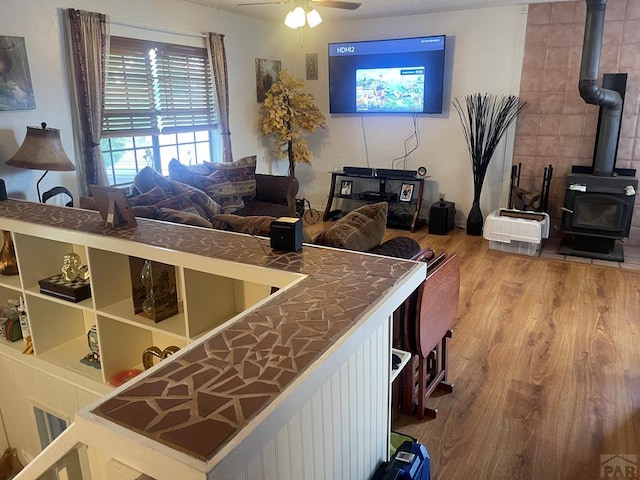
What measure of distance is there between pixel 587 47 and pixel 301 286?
4.03 metres

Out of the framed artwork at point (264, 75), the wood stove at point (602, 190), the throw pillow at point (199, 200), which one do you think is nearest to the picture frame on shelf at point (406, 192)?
the wood stove at point (602, 190)

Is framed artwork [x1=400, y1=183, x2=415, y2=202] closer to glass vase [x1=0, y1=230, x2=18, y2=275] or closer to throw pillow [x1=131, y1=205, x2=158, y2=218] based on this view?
throw pillow [x1=131, y1=205, x2=158, y2=218]

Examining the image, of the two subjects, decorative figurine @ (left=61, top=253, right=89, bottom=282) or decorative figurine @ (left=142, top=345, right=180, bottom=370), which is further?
decorative figurine @ (left=61, top=253, right=89, bottom=282)

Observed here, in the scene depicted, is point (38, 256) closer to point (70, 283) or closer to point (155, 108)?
point (70, 283)

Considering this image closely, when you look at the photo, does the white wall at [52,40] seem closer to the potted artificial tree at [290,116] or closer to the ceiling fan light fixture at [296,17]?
the potted artificial tree at [290,116]

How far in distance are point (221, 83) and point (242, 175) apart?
115 centimetres

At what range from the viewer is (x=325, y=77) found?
6289mm

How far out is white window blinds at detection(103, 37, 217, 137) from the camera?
4.29 metres

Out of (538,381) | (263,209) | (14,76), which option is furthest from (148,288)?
(263,209)

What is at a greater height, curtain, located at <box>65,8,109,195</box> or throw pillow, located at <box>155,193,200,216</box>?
curtain, located at <box>65,8,109,195</box>

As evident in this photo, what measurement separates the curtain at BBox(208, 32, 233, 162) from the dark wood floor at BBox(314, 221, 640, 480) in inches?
117

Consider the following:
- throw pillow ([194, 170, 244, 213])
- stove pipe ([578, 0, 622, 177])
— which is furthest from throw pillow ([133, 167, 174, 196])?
stove pipe ([578, 0, 622, 177])

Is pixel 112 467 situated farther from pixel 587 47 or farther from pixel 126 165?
pixel 587 47

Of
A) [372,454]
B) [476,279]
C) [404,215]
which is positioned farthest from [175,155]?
[372,454]
